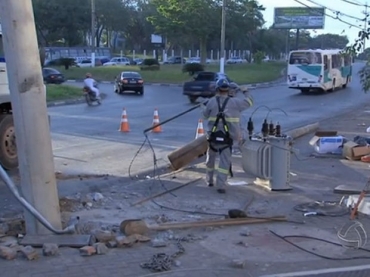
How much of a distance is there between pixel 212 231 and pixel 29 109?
8.05 ft

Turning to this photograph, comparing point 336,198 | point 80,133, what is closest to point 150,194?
point 336,198

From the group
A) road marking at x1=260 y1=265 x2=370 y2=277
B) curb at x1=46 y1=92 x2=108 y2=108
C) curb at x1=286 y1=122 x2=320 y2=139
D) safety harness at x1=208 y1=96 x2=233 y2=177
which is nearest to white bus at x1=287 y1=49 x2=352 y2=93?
curb at x1=46 y1=92 x2=108 y2=108

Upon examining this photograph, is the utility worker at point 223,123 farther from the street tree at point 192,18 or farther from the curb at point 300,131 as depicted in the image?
the street tree at point 192,18

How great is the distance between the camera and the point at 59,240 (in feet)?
21.6

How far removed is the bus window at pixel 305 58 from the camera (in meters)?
43.9

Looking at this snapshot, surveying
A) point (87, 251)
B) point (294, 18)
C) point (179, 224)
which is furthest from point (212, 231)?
point (294, 18)

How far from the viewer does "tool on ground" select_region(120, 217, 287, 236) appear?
697 centimetres

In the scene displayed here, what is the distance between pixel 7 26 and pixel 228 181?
17.4ft

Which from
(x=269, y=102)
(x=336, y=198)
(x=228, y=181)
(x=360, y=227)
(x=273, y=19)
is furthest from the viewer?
(x=273, y=19)

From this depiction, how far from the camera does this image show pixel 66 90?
1480 inches

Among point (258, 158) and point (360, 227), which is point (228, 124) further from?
point (360, 227)

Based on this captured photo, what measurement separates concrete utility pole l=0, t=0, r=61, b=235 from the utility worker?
3.43 metres

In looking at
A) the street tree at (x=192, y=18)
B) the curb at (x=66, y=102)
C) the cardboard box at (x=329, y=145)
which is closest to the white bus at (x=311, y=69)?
the curb at (x=66, y=102)

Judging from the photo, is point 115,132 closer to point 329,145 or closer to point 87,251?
point 329,145
